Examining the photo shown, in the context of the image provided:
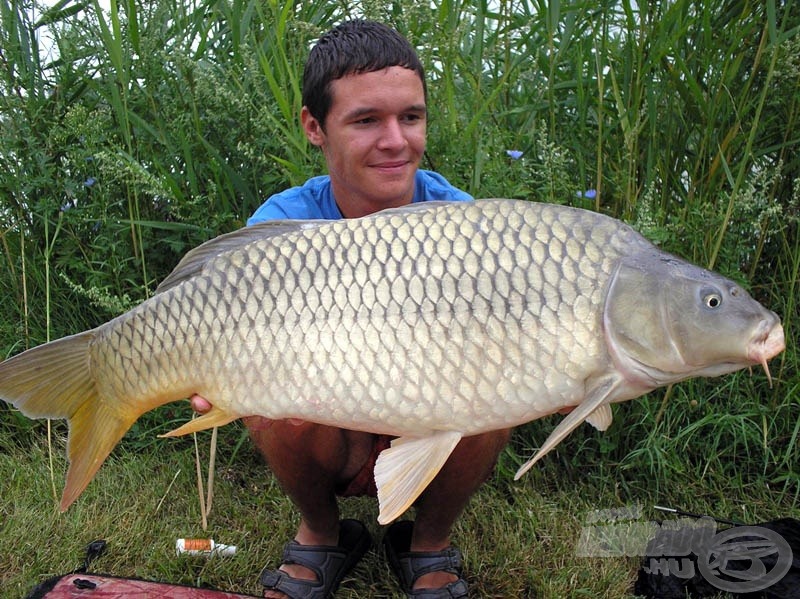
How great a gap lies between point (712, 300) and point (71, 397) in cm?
116

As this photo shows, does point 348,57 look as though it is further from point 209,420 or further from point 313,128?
point 209,420

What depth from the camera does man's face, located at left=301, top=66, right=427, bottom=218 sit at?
77.3 inches

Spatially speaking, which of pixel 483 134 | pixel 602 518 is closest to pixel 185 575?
pixel 602 518

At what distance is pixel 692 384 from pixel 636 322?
1014 mm

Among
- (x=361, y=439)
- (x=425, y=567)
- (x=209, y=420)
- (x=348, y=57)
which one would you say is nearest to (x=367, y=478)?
(x=361, y=439)

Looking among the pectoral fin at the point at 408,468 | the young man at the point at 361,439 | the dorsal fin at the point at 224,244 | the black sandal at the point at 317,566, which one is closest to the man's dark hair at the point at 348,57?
the young man at the point at 361,439

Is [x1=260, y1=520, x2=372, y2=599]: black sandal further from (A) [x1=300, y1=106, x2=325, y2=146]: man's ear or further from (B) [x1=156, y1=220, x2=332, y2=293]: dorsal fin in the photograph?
(A) [x1=300, y1=106, x2=325, y2=146]: man's ear

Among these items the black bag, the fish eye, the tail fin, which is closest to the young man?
the black bag

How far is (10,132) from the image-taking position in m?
2.74

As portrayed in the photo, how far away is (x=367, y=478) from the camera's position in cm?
208

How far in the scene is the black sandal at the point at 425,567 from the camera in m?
1.94

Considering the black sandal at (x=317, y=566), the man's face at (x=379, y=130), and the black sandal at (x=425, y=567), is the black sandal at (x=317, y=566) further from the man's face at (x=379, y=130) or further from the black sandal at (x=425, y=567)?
the man's face at (x=379, y=130)

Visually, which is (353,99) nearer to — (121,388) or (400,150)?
(400,150)

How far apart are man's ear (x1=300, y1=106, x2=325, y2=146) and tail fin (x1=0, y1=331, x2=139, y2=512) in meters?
0.74
